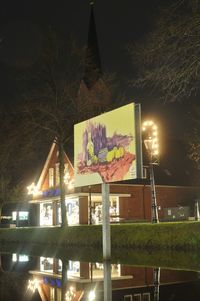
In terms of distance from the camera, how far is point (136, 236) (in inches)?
873

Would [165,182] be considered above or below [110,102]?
below

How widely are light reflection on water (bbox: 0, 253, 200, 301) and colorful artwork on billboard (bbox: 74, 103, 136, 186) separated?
3511mm

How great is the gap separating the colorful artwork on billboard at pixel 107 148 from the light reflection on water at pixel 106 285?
3.51 meters

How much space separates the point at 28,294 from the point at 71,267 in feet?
21.4

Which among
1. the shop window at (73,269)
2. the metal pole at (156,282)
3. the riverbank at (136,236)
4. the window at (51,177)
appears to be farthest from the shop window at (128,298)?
the window at (51,177)

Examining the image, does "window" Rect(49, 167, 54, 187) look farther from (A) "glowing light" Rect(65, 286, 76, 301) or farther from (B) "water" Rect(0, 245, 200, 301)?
(A) "glowing light" Rect(65, 286, 76, 301)

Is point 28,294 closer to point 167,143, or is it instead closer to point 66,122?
point 66,122

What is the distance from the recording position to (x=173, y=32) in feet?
42.5

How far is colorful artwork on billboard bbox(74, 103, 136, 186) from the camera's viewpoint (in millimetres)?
16312

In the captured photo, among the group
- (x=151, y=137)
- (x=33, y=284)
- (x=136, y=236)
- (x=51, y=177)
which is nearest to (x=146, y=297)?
(x=33, y=284)

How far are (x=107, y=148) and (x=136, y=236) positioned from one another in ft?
21.4

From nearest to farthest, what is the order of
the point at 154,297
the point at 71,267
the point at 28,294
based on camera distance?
the point at 154,297, the point at 28,294, the point at 71,267

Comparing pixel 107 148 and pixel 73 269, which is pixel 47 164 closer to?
pixel 107 148

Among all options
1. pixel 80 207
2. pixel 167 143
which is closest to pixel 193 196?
pixel 167 143
